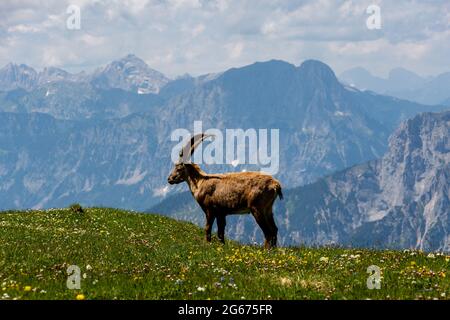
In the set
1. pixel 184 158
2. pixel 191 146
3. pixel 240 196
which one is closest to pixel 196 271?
pixel 240 196

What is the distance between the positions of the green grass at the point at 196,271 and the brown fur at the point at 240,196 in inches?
62.5

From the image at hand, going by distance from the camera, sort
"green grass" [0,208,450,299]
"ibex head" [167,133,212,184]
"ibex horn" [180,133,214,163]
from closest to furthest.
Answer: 1. "green grass" [0,208,450,299]
2. "ibex horn" [180,133,214,163]
3. "ibex head" [167,133,212,184]

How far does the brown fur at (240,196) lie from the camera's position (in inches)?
Result: 829

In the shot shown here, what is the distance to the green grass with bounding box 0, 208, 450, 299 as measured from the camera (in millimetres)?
11359

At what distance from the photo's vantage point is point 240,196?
70.6ft

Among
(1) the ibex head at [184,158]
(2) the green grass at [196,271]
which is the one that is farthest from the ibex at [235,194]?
(2) the green grass at [196,271]

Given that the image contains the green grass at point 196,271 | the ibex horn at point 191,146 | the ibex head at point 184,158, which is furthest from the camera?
the ibex head at point 184,158

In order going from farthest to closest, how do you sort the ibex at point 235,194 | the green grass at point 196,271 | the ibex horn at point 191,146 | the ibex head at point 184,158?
the ibex head at point 184,158, the ibex horn at point 191,146, the ibex at point 235,194, the green grass at point 196,271

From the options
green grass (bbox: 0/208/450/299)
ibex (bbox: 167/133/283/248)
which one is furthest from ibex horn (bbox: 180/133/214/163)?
green grass (bbox: 0/208/450/299)

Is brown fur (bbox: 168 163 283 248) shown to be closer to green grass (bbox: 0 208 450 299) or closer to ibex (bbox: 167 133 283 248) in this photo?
ibex (bbox: 167 133 283 248)

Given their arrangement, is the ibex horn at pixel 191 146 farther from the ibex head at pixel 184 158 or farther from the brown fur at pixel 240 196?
the brown fur at pixel 240 196

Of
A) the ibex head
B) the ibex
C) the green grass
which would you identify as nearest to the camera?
the green grass
